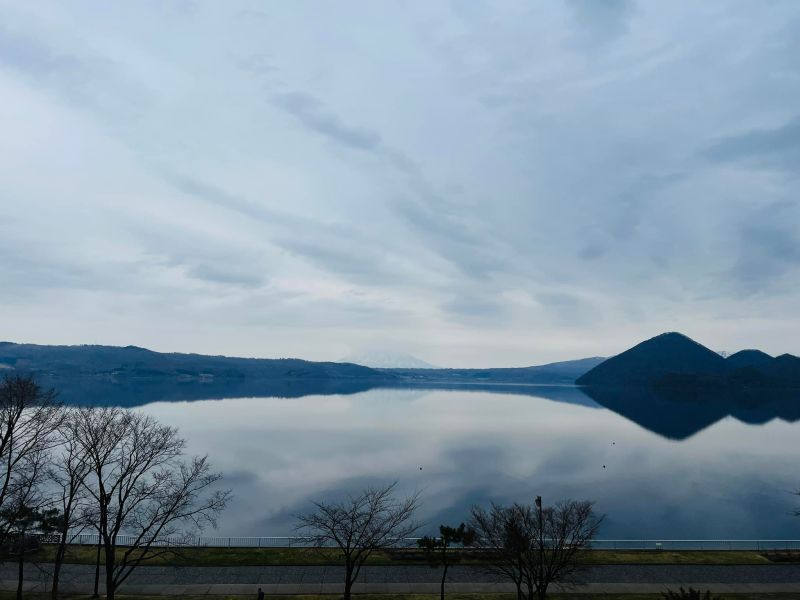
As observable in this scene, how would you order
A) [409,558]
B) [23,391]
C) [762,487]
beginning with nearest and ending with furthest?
[23,391] < [409,558] < [762,487]

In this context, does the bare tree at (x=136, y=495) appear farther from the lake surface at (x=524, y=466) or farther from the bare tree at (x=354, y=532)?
the bare tree at (x=354, y=532)

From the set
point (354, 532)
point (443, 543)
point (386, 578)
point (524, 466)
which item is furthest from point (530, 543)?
point (524, 466)

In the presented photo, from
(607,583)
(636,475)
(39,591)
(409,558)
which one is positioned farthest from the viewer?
(636,475)

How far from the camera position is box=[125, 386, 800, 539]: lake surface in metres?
64.2

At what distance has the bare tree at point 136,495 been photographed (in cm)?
3130

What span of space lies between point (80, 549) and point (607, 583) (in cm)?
4155

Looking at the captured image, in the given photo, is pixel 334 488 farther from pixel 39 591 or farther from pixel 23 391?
pixel 23 391

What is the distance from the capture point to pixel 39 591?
110 ft

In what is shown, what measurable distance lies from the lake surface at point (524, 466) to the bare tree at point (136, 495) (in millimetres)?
6507

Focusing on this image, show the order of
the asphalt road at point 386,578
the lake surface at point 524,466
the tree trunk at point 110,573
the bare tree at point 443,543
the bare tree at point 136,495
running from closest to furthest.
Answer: the tree trunk at point 110,573 < the bare tree at point 136,495 < the asphalt road at point 386,578 < the bare tree at point 443,543 < the lake surface at point 524,466

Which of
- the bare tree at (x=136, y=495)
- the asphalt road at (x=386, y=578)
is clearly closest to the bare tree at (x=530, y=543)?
the asphalt road at (x=386, y=578)

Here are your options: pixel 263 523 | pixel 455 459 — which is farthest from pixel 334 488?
pixel 455 459

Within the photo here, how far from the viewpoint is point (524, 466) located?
93938 millimetres

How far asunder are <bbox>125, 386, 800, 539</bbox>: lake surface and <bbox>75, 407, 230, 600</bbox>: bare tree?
6.51 metres
